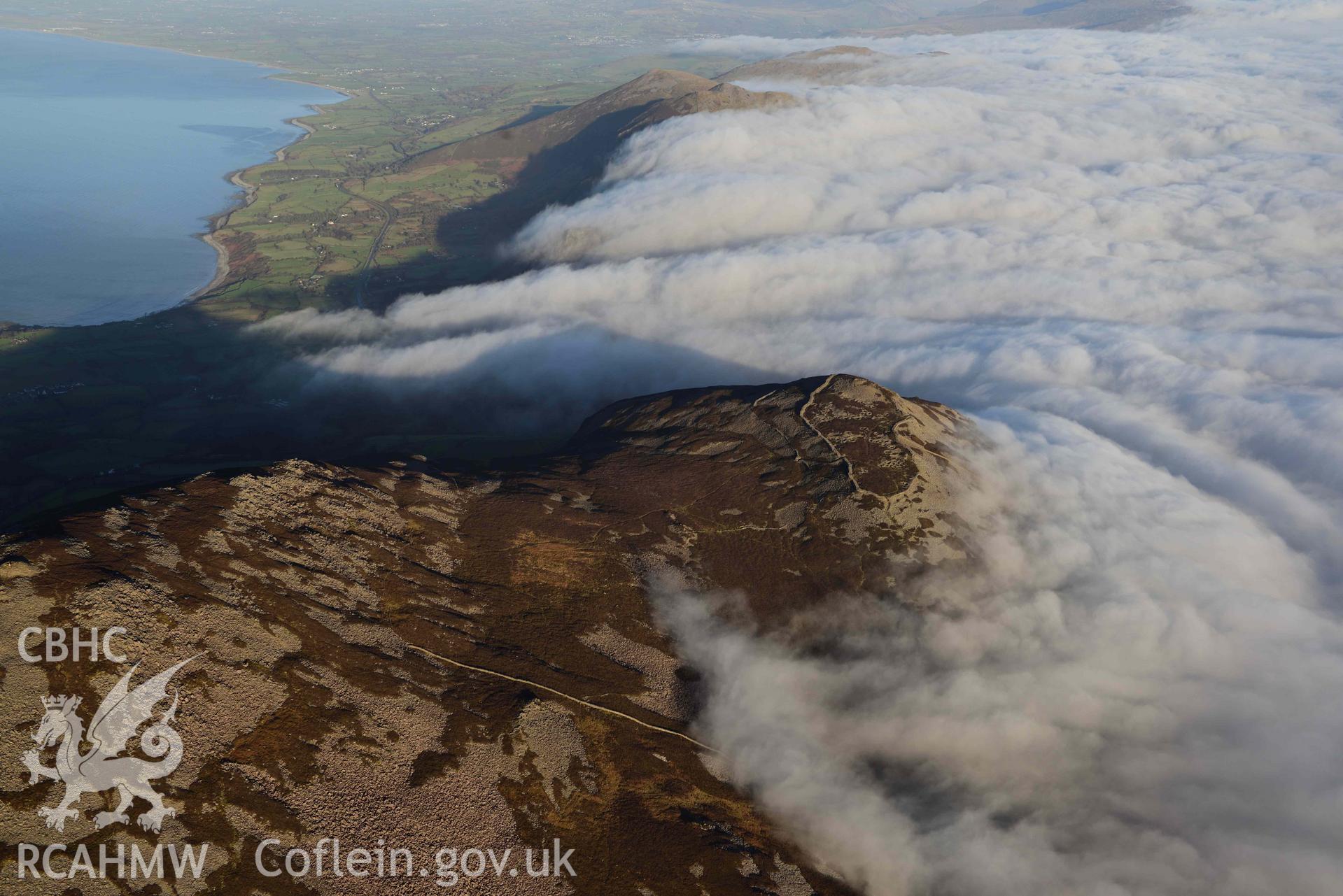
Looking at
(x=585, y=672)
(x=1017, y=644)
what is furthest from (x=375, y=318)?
(x=1017, y=644)

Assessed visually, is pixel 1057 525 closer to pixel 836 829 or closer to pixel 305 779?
pixel 836 829

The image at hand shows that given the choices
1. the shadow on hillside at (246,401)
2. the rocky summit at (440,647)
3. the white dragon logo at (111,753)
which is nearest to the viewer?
the white dragon logo at (111,753)

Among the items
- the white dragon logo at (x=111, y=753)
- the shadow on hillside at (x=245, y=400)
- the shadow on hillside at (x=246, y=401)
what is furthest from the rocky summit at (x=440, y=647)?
the shadow on hillside at (x=245, y=400)

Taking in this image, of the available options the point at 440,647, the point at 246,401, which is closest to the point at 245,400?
the point at 246,401

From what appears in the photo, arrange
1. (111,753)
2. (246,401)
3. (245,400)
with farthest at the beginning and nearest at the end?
(245,400) < (246,401) < (111,753)

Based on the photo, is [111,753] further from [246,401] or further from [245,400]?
[245,400]

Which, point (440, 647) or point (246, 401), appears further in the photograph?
point (246, 401)

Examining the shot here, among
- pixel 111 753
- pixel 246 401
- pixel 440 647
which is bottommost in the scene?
pixel 246 401

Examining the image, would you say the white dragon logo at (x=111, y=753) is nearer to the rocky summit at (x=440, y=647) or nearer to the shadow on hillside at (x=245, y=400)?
the rocky summit at (x=440, y=647)
